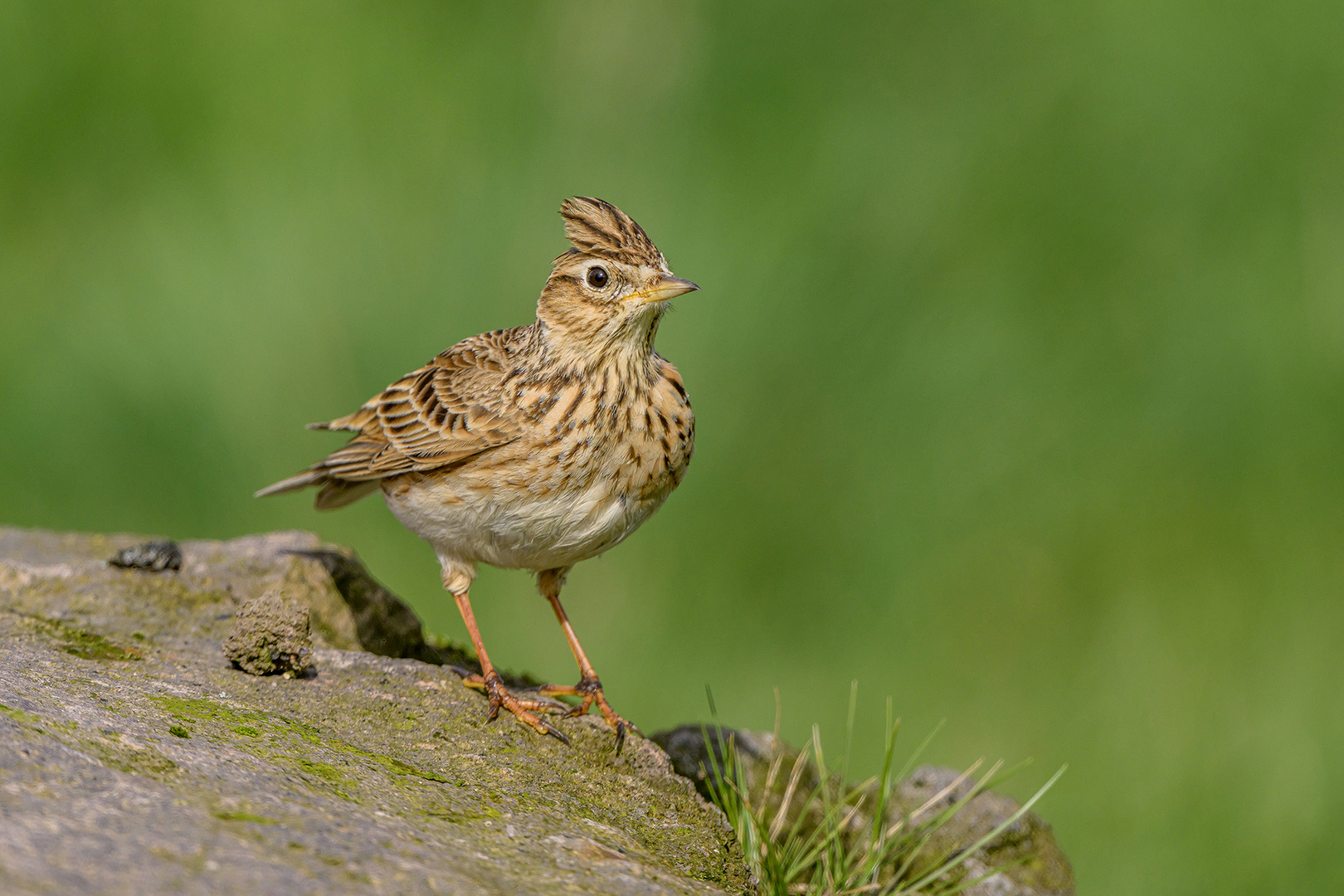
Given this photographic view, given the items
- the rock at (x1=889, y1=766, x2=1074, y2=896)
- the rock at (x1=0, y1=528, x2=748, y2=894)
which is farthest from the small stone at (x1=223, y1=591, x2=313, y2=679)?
the rock at (x1=889, y1=766, x2=1074, y2=896)

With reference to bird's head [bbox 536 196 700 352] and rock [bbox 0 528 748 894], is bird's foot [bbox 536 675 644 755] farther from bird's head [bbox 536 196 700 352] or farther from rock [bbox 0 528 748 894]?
bird's head [bbox 536 196 700 352]

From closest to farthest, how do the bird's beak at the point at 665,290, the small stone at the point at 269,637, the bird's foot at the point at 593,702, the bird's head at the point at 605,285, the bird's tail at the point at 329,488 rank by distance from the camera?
1. the small stone at the point at 269,637
2. the bird's foot at the point at 593,702
3. the bird's beak at the point at 665,290
4. the bird's head at the point at 605,285
5. the bird's tail at the point at 329,488

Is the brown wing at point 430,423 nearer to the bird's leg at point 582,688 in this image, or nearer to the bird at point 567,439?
the bird at point 567,439

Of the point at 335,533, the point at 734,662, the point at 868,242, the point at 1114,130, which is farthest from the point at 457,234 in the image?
the point at 1114,130

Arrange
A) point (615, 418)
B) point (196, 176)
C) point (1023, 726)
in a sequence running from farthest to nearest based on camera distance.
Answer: point (196, 176), point (1023, 726), point (615, 418)

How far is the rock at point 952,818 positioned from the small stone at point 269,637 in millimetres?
1701

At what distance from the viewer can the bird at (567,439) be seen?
4723mm

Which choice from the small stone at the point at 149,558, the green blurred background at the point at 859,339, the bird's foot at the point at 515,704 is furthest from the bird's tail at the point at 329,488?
the bird's foot at the point at 515,704

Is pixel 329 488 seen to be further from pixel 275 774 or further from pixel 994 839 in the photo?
pixel 994 839

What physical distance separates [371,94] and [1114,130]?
4.92m

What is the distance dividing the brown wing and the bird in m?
0.01

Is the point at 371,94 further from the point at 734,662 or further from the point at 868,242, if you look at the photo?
the point at 734,662

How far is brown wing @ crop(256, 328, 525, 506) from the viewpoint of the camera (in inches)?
196

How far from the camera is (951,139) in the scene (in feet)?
26.8
